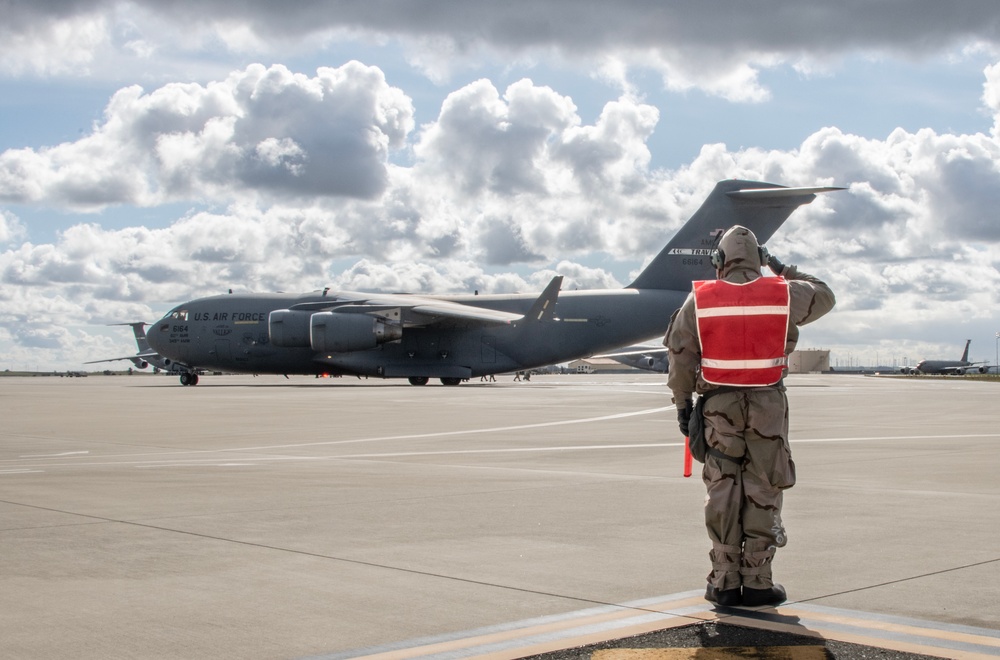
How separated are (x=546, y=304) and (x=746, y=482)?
128 ft

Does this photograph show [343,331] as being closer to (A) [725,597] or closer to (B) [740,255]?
(B) [740,255]

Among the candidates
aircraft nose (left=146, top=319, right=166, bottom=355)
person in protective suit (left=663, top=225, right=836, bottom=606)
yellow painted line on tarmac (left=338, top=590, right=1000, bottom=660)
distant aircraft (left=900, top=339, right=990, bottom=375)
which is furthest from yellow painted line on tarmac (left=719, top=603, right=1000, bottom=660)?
distant aircraft (left=900, top=339, right=990, bottom=375)

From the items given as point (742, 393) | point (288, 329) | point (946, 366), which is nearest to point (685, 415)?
point (742, 393)

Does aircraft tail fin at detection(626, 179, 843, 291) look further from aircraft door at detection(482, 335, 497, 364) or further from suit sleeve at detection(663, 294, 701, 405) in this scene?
suit sleeve at detection(663, 294, 701, 405)

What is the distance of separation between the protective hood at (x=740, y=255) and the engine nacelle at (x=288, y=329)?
41.2 metres

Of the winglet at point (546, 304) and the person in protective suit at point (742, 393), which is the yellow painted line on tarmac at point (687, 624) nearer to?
the person in protective suit at point (742, 393)

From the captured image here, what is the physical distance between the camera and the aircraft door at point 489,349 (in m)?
47.8

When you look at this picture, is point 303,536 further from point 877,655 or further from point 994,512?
point 994,512

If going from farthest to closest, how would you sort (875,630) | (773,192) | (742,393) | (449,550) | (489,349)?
(489,349)
(773,192)
(449,550)
(742,393)
(875,630)

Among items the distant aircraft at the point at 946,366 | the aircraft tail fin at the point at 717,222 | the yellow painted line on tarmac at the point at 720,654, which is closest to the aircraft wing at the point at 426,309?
the aircraft tail fin at the point at 717,222

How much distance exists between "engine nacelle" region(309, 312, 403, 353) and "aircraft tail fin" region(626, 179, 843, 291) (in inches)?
496

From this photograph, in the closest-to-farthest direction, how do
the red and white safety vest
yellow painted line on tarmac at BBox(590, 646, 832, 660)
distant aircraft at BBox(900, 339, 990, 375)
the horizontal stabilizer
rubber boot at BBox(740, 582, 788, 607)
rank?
yellow painted line on tarmac at BBox(590, 646, 832, 660) < rubber boot at BBox(740, 582, 788, 607) < the red and white safety vest < the horizontal stabilizer < distant aircraft at BBox(900, 339, 990, 375)

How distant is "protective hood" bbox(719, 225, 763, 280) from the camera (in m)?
6.08

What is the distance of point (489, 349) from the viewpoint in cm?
4788
